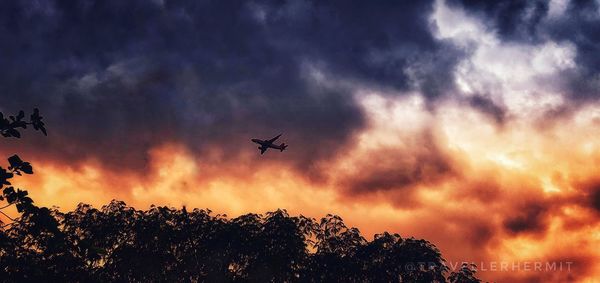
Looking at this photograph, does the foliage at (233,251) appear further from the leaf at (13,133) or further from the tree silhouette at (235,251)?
the leaf at (13,133)

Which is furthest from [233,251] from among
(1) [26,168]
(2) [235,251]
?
(1) [26,168]

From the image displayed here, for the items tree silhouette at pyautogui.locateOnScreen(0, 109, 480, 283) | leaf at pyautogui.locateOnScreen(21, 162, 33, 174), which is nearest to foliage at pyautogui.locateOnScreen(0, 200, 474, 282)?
tree silhouette at pyautogui.locateOnScreen(0, 109, 480, 283)

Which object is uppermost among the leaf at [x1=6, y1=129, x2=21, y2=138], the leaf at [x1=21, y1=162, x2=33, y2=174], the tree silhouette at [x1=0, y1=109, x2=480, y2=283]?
the tree silhouette at [x1=0, y1=109, x2=480, y2=283]

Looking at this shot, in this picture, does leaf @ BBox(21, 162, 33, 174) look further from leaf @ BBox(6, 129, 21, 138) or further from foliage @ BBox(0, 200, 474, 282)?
foliage @ BBox(0, 200, 474, 282)

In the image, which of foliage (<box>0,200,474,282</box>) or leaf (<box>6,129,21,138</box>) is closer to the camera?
leaf (<box>6,129,21,138</box>)

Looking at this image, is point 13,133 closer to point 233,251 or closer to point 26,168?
point 26,168

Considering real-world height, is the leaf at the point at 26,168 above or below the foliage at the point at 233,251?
below

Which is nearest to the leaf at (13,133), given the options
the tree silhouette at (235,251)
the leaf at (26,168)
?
the leaf at (26,168)

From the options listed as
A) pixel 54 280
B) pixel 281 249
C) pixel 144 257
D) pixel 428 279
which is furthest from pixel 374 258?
pixel 54 280

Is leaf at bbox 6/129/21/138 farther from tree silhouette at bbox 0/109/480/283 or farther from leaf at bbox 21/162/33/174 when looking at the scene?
tree silhouette at bbox 0/109/480/283

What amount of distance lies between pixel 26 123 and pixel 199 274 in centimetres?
2976

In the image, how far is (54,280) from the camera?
86.8ft

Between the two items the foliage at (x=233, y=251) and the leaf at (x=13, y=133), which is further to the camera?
the foliage at (x=233, y=251)

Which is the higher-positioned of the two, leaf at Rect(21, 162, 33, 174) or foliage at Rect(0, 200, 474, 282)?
foliage at Rect(0, 200, 474, 282)
